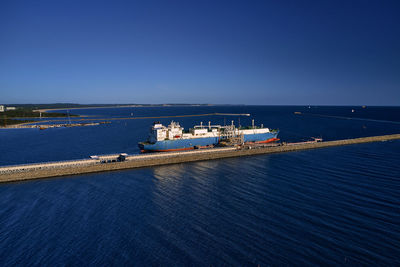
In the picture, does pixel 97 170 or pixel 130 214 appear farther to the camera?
pixel 97 170

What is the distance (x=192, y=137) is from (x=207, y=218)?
38529 millimetres

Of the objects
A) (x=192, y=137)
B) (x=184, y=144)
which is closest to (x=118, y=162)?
(x=184, y=144)

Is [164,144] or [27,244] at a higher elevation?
[164,144]

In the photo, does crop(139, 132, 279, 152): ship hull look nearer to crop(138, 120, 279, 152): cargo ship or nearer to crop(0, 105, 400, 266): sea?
crop(138, 120, 279, 152): cargo ship

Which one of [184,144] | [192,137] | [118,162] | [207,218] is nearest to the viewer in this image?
[207,218]

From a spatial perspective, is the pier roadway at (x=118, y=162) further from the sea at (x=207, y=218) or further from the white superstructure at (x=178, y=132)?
the white superstructure at (x=178, y=132)

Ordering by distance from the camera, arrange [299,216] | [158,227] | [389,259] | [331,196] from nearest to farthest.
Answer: [389,259] < [158,227] < [299,216] < [331,196]

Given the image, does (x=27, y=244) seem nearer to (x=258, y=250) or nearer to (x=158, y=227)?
(x=158, y=227)

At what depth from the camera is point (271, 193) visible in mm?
33219

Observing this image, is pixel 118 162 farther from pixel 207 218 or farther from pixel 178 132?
pixel 207 218

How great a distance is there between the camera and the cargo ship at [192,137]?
5916cm

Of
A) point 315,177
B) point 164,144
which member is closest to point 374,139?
point 315,177

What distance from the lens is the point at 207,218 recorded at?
26.0m

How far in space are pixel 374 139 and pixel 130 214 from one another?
282 ft
